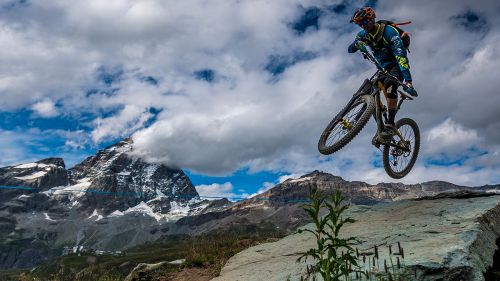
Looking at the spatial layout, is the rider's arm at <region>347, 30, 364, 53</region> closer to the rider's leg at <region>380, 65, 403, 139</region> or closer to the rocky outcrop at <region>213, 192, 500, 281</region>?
the rider's leg at <region>380, 65, 403, 139</region>

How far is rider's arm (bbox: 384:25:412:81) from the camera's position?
12.9 metres

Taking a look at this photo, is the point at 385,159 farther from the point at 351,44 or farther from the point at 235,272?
the point at 235,272

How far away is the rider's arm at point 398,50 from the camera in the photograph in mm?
12875

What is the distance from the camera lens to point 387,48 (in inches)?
543

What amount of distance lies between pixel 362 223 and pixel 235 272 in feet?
13.5

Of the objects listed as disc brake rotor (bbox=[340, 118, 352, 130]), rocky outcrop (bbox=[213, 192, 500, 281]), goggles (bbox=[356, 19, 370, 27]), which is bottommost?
rocky outcrop (bbox=[213, 192, 500, 281])

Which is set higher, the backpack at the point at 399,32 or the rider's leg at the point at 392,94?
the backpack at the point at 399,32

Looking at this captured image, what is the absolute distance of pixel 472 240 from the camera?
8.16 meters

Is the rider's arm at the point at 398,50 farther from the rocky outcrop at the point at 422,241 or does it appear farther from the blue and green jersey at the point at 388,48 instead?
the rocky outcrop at the point at 422,241

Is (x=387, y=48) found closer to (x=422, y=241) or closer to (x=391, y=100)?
(x=391, y=100)

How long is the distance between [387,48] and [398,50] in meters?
0.68

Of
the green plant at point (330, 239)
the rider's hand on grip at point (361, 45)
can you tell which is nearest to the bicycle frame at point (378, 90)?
the rider's hand on grip at point (361, 45)

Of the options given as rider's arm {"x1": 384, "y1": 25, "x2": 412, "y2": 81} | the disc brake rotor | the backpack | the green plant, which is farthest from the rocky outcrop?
the backpack

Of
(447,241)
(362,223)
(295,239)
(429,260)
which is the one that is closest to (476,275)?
(429,260)
